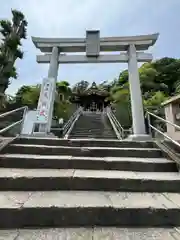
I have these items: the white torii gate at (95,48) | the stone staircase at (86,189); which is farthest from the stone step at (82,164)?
the white torii gate at (95,48)

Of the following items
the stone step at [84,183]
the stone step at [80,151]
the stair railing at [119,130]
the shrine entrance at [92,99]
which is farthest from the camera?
the shrine entrance at [92,99]

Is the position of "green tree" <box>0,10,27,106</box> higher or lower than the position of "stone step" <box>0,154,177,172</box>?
higher

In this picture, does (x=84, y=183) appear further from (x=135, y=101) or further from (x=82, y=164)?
(x=135, y=101)

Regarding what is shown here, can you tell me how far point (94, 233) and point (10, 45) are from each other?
2081 centimetres

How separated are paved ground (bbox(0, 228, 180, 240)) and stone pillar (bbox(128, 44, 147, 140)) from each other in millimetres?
3594

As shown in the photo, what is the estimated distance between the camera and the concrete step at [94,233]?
153cm

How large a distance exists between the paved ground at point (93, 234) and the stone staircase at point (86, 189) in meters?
0.08

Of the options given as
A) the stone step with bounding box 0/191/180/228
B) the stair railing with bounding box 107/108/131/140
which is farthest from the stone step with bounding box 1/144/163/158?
the stair railing with bounding box 107/108/131/140

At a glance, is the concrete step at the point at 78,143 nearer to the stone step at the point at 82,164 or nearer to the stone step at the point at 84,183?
the stone step at the point at 82,164

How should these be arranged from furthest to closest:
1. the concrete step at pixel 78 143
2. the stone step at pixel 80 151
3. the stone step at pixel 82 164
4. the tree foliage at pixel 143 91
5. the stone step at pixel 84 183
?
the tree foliage at pixel 143 91
the concrete step at pixel 78 143
the stone step at pixel 80 151
the stone step at pixel 82 164
the stone step at pixel 84 183

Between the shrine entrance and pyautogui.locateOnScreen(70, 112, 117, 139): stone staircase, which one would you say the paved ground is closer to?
pyautogui.locateOnScreen(70, 112, 117, 139): stone staircase

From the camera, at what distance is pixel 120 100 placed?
18.0m

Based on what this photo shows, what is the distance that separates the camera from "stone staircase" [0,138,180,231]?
1748 millimetres

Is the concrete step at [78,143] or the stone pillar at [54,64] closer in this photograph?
the concrete step at [78,143]
